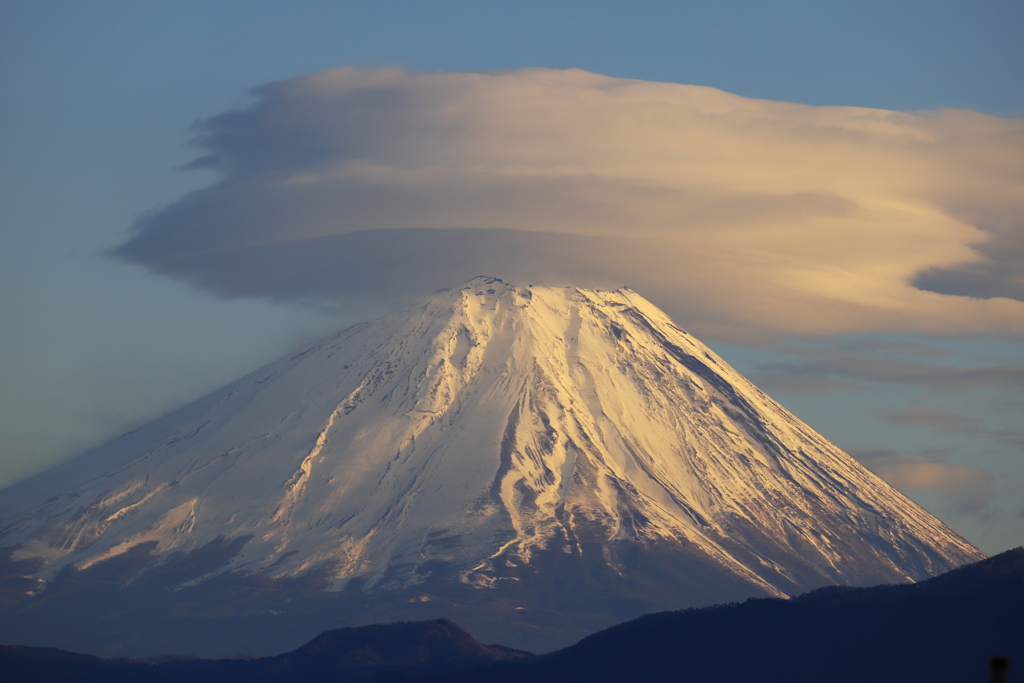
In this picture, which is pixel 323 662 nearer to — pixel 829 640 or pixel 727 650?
pixel 727 650

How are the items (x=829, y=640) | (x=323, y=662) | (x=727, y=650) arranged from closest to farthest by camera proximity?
(x=829, y=640) < (x=727, y=650) < (x=323, y=662)

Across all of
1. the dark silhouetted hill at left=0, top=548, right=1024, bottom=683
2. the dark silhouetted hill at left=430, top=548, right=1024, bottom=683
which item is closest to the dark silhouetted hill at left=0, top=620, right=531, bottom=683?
the dark silhouetted hill at left=0, top=548, right=1024, bottom=683

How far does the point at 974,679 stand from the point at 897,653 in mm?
10784

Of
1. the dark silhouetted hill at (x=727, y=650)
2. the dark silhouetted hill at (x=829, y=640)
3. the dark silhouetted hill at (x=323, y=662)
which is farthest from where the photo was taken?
the dark silhouetted hill at (x=323, y=662)

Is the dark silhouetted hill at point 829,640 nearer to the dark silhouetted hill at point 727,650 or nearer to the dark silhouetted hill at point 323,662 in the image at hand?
the dark silhouetted hill at point 727,650

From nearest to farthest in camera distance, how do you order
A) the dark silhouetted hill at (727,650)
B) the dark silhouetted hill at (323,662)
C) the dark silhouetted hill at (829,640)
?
the dark silhouetted hill at (829,640), the dark silhouetted hill at (727,650), the dark silhouetted hill at (323,662)

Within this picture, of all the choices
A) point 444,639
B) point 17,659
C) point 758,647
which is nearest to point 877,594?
point 758,647

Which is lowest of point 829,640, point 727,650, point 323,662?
point 727,650

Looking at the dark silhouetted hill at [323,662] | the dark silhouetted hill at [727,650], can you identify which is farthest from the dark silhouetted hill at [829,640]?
the dark silhouetted hill at [323,662]

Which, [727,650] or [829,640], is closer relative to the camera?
[829,640]

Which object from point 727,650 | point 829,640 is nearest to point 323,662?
point 727,650

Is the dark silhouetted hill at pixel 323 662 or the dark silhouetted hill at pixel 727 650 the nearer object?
the dark silhouetted hill at pixel 727 650

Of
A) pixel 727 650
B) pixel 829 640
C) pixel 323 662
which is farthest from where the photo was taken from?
pixel 323 662

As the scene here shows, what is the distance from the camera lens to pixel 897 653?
11350 cm
